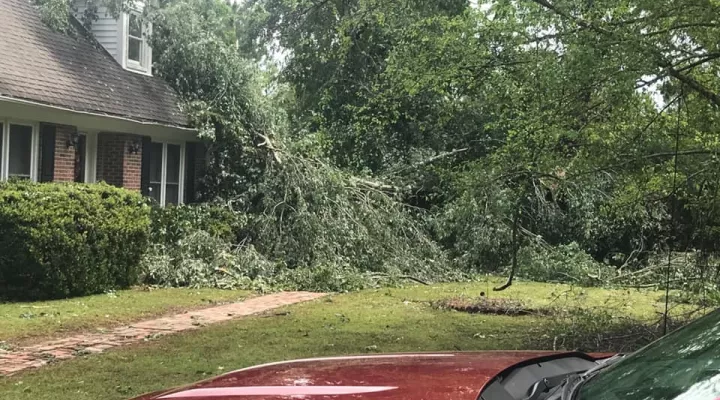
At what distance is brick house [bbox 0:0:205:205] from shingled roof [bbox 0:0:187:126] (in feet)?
0.08

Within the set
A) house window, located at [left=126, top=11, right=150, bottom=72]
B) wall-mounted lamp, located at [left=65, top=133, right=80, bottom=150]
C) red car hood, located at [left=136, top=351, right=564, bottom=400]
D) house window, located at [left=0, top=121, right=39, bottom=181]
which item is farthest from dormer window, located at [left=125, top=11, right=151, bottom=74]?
red car hood, located at [left=136, top=351, right=564, bottom=400]

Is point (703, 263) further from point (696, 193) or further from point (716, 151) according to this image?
point (716, 151)

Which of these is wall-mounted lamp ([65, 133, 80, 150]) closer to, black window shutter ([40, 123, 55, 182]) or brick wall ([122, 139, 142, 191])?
black window shutter ([40, 123, 55, 182])

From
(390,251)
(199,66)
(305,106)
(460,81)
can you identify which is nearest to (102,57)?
(199,66)

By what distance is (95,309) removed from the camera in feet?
30.4

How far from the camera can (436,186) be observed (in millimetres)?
15344

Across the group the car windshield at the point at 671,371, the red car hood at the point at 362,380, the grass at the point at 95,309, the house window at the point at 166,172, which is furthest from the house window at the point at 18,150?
the car windshield at the point at 671,371

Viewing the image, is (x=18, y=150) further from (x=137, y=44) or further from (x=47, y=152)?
(x=137, y=44)

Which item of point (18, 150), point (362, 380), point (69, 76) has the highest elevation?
point (69, 76)

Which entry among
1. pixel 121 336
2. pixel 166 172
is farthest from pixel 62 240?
pixel 166 172

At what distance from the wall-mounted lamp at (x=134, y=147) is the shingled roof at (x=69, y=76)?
592 millimetres

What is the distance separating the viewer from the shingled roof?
12.0m

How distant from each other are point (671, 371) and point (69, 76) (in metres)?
13.2

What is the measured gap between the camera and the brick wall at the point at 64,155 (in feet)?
41.3
